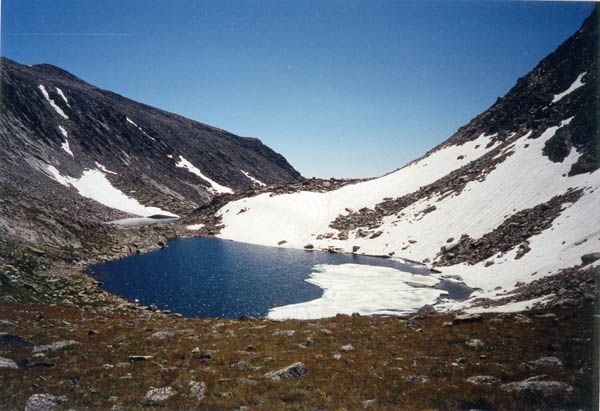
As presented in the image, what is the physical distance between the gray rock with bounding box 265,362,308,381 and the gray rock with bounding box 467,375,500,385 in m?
7.05

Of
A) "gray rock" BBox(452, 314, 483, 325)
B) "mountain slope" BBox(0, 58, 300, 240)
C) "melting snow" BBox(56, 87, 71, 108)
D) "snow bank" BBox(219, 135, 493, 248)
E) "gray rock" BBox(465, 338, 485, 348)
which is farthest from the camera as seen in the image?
"melting snow" BBox(56, 87, 71, 108)

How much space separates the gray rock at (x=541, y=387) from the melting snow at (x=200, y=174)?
177057 millimetres

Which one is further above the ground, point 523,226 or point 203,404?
point 523,226

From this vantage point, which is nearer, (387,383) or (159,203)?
(387,383)

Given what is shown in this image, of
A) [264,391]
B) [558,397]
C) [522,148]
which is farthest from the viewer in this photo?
[522,148]

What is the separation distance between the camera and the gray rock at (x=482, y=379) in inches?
536

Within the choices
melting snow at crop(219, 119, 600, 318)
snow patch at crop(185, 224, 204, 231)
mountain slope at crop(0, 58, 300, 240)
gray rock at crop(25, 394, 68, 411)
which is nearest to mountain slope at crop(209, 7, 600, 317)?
melting snow at crop(219, 119, 600, 318)

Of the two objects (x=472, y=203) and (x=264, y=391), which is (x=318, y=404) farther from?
(x=472, y=203)

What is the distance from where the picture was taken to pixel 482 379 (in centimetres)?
1380

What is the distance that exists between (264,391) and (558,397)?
10.7 meters

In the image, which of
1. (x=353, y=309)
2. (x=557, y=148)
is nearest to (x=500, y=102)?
(x=557, y=148)

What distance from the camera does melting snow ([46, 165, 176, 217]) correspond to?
114 metres

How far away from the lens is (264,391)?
13.6 metres

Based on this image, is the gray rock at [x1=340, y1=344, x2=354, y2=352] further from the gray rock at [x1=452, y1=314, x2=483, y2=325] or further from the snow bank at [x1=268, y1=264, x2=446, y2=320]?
the snow bank at [x1=268, y1=264, x2=446, y2=320]
